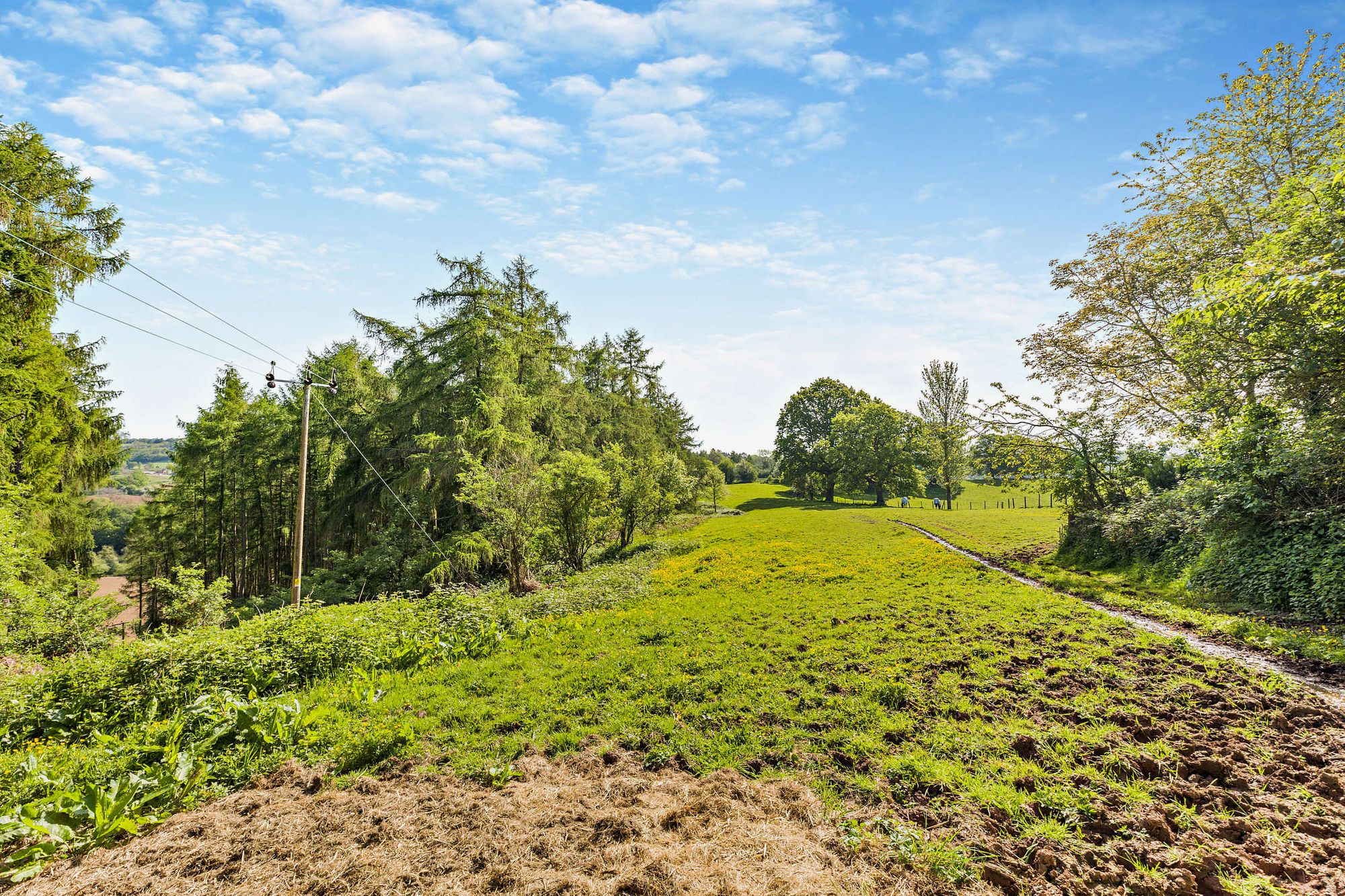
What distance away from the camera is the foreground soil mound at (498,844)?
3.72m

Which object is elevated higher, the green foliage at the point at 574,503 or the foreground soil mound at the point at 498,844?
the green foliage at the point at 574,503

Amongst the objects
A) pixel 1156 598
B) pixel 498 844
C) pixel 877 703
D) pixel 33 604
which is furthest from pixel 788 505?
pixel 498 844

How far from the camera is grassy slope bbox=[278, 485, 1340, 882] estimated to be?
4.77 metres

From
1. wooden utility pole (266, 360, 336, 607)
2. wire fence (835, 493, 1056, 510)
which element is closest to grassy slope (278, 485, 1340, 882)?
wooden utility pole (266, 360, 336, 607)

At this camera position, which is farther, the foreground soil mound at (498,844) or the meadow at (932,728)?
the meadow at (932,728)

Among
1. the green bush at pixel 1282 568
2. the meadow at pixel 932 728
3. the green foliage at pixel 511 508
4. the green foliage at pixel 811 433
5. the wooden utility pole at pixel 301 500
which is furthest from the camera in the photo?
the green foliage at pixel 811 433

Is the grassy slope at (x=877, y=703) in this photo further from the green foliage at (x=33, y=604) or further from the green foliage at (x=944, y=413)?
the green foliage at (x=944, y=413)

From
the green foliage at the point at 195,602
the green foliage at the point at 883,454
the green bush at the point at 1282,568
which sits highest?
the green foliage at the point at 883,454

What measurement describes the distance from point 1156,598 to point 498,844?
1495cm

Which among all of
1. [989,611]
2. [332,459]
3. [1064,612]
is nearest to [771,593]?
[989,611]

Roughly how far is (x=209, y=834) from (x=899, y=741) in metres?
6.84

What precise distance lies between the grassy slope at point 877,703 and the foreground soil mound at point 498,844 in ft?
2.29

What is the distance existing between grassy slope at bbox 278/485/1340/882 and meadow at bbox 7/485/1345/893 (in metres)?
0.03

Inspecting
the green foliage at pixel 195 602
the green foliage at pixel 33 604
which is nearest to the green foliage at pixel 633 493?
the green foliage at pixel 195 602
